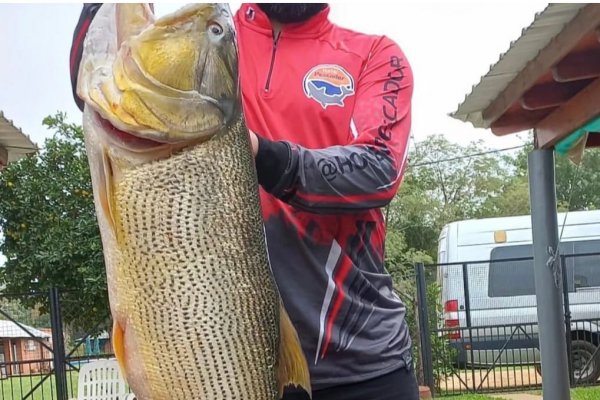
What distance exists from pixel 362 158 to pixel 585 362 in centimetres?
1070

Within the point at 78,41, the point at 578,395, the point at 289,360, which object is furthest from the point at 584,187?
the point at 78,41

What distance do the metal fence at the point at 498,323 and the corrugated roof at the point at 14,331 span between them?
18.0 feet

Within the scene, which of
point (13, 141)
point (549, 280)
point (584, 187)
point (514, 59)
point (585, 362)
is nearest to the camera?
point (514, 59)

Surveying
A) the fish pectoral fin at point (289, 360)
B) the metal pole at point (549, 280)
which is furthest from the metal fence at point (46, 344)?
the fish pectoral fin at point (289, 360)

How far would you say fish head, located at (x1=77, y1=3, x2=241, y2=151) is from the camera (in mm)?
1396

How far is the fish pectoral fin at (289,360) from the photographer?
Answer: 5.07 ft

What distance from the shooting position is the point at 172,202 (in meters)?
1.42

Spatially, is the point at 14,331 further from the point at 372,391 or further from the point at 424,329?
the point at 372,391

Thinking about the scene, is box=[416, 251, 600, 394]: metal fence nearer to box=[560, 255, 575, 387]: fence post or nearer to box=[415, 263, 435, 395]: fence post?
box=[560, 255, 575, 387]: fence post

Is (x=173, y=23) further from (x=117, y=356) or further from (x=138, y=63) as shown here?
(x=117, y=356)

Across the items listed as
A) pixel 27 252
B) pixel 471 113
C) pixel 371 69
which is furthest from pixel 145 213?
pixel 27 252

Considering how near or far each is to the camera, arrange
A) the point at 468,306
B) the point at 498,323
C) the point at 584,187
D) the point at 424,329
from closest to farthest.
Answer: the point at 424,329 → the point at 468,306 → the point at 498,323 → the point at 584,187

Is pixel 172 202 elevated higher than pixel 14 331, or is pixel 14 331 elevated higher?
pixel 172 202

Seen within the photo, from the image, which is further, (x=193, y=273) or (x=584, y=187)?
(x=584, y=187)
